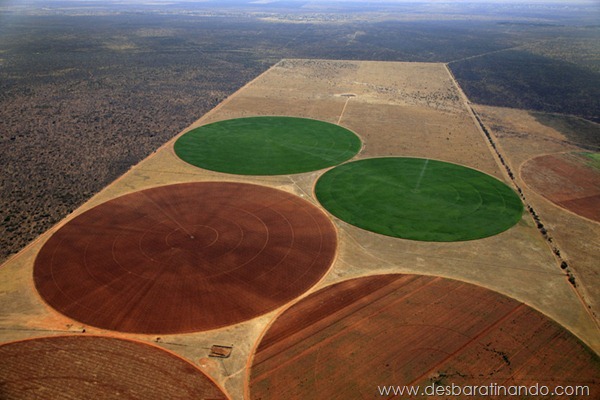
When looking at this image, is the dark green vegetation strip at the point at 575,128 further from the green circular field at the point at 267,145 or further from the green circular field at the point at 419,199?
the green circular field at the point at 267,145

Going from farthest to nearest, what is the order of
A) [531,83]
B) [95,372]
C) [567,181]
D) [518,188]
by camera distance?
[531,83] < [567,181] < [518,188] < [95,372]

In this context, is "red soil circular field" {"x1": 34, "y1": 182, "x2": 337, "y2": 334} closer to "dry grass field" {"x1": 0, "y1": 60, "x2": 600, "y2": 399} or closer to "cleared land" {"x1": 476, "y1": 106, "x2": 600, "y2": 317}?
"dry grass field" {"x1": 0, "y1": 60, "x2": 600, "y2": 399}

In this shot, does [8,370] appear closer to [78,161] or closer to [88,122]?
[78,161]

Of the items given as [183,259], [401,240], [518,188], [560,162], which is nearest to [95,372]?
[183,259]

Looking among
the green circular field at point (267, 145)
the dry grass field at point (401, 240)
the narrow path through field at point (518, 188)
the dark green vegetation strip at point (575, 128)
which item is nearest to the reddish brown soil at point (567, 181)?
the dry grass field at point (401, 240)

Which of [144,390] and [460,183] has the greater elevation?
[460,183]

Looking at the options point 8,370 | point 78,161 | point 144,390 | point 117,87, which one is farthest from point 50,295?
point 117,87

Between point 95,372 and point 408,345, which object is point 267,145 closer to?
point 408,345
